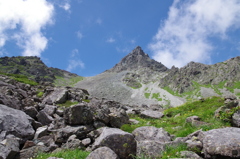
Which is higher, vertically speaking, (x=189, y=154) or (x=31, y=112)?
(x=31, y=112)

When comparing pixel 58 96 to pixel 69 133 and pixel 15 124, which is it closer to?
pixel 15 124

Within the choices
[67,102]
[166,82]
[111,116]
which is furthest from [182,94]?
[111,116]

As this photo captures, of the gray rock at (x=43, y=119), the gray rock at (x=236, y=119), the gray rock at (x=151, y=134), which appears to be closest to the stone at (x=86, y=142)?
the gray rock at (x=151, y=134)

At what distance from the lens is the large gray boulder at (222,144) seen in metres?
6.22

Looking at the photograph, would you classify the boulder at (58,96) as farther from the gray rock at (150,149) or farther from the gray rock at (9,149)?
the gray rock at (150,149)

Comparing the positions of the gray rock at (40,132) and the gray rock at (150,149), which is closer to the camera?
the gray rock at (150,149)

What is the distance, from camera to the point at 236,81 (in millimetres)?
127312

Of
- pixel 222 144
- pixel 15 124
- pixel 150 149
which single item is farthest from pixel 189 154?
pixel 15 124

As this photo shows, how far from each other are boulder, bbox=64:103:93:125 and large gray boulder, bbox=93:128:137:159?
494 centimetres

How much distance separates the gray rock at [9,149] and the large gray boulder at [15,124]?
1.63 meters

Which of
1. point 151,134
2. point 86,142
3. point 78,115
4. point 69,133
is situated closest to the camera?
point 151,134

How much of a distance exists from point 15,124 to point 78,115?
15.5 feet

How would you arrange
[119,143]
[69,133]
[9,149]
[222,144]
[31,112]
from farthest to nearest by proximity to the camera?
[31,112] → [69,133] → [9,149] → [119,143] → [222,144]

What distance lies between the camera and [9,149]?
948 cm
